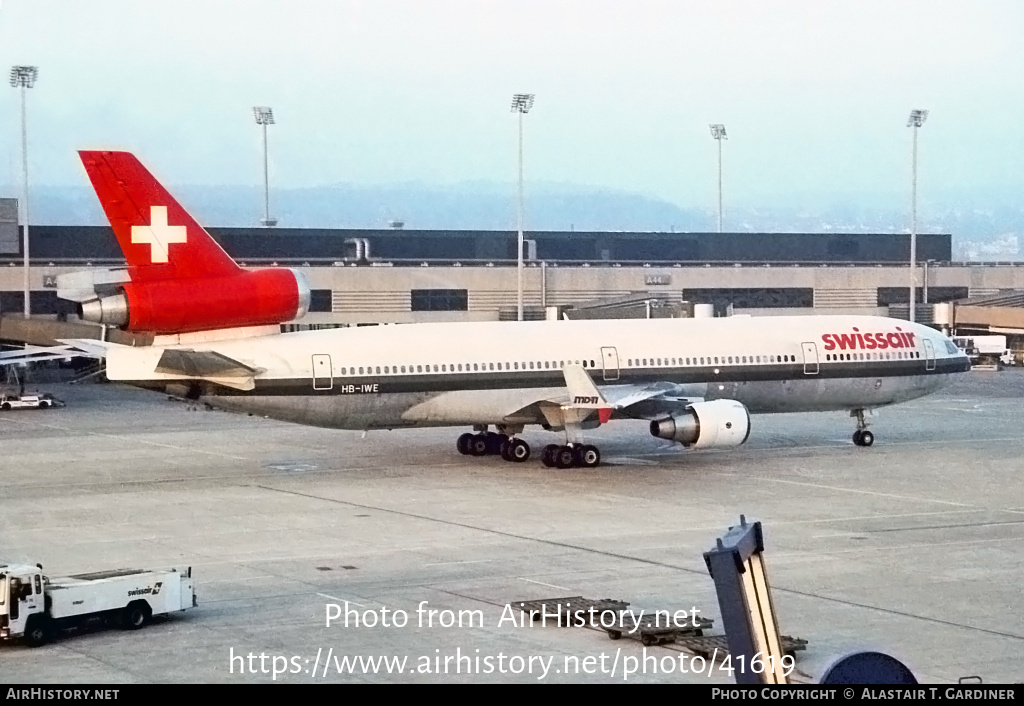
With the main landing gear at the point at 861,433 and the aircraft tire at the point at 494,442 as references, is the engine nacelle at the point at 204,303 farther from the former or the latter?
the main landing gear at the point at 861,433

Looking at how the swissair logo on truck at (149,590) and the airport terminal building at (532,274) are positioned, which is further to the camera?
the airport terminal building at (532,274)

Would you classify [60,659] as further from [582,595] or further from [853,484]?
[853,484]

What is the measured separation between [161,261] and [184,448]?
1345 cm

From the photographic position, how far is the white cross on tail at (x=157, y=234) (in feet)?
113

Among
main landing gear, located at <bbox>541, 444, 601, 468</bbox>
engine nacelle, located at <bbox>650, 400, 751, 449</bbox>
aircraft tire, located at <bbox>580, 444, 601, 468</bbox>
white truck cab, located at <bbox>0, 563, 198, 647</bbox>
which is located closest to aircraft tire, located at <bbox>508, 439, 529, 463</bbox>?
main landing gear, located at <bbox>541, 444, 601, 468</bbox>

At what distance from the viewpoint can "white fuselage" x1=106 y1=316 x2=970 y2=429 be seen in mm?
37250

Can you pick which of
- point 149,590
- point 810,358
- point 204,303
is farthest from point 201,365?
point 810,358

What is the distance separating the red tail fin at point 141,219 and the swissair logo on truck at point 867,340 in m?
19.7

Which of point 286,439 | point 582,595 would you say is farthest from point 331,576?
point 286,439

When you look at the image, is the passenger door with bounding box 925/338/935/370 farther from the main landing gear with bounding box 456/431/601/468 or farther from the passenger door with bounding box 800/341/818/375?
the main landing gear with bounding box 456/431/601/468

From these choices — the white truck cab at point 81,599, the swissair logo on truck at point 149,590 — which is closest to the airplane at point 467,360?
the white truck cab at point 81,599

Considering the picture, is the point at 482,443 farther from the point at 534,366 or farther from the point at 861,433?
the point at 861,433

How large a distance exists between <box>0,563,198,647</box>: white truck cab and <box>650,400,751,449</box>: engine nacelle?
19.0 m

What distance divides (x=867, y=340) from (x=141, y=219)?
2236 centimetres
